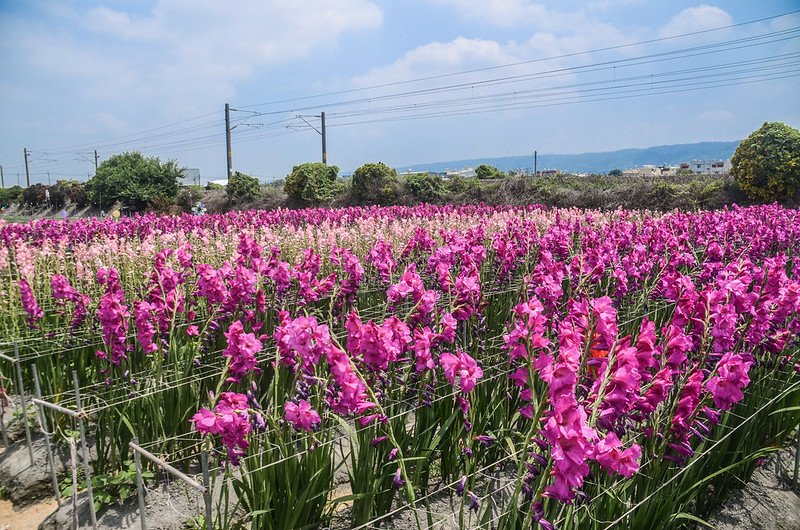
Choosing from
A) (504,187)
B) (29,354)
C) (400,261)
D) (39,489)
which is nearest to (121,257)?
(29,354)

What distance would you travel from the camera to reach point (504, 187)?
21938 mm

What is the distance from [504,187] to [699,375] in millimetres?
20224

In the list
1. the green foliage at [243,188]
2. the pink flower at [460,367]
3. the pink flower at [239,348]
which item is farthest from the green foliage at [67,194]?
the pink flower at [460,367]

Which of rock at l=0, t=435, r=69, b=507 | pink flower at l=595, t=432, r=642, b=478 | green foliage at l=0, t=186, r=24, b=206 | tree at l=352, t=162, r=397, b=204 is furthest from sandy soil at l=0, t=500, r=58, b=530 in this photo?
green foliage at l=0, t=186, r=24, b=206

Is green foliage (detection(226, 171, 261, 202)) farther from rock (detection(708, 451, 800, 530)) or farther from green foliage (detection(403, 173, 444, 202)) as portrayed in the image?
rock (detection(708, 451, 800, 530))

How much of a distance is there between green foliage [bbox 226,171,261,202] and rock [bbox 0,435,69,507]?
24.0 metres

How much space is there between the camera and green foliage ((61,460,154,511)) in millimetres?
3135

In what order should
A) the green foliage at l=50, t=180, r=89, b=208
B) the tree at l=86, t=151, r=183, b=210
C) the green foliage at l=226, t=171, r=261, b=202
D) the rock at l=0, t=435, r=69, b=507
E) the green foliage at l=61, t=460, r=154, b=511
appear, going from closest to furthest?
1. the green foliage at l=61, t=460, r=154, b=511
2. the rock at l=0, t=435, r=69, b=507
3. the green foliage at l=226, t=171, r=261, b=202
4. the tree at l=86, t=151, r=183, b=210
5. the green foliage at l=50, t=180, r=89, b=208

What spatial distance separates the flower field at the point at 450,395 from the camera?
207 centimetres

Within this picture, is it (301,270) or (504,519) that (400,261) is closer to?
(301,270)

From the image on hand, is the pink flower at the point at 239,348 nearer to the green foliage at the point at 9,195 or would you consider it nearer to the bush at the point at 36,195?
the bush at the point at 36,195

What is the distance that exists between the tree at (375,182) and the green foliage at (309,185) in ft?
6.79

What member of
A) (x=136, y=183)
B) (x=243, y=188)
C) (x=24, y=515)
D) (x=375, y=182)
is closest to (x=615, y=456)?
(x=24, y=515)

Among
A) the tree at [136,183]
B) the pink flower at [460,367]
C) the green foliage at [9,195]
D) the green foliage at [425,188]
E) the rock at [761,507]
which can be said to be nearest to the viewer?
the pink flower at [460,367]
